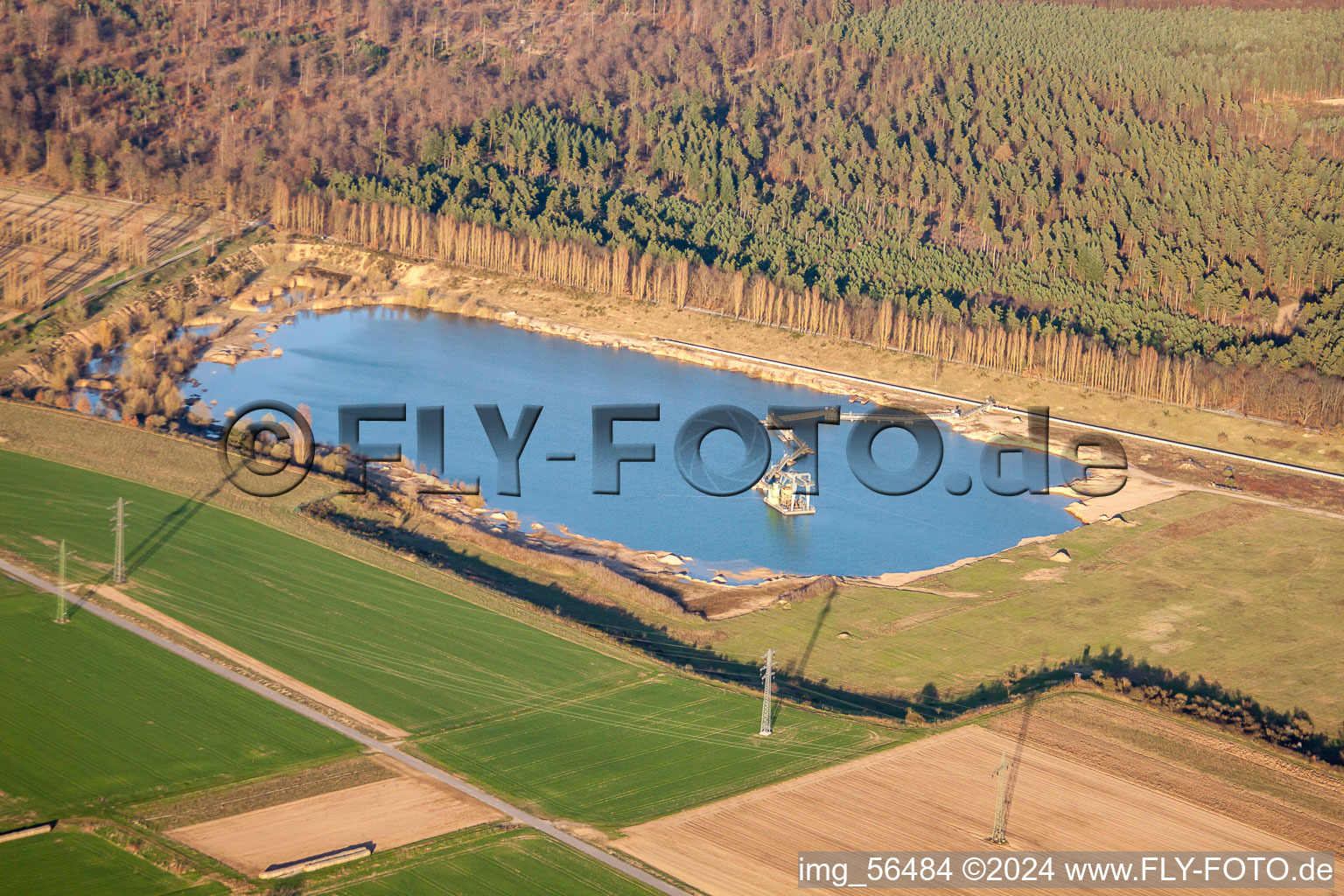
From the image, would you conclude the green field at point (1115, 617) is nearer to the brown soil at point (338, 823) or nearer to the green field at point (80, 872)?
the brown soil at point (338, 823)

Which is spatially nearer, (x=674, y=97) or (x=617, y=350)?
(x=617, y=350)

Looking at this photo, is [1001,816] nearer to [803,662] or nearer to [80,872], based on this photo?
[803,662]

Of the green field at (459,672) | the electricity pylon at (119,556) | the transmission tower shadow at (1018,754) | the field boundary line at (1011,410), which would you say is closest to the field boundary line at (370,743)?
the green field at (459,672)

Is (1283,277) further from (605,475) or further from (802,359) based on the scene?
(605,475)

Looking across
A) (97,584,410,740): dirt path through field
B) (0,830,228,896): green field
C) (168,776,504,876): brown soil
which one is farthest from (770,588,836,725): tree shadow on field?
(0,830,228,896): green field

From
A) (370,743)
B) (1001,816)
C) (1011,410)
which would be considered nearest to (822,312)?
(1011,410)

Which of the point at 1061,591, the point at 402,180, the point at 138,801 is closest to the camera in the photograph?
the point at 138,801

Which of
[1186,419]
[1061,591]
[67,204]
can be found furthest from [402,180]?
[1061,591]
